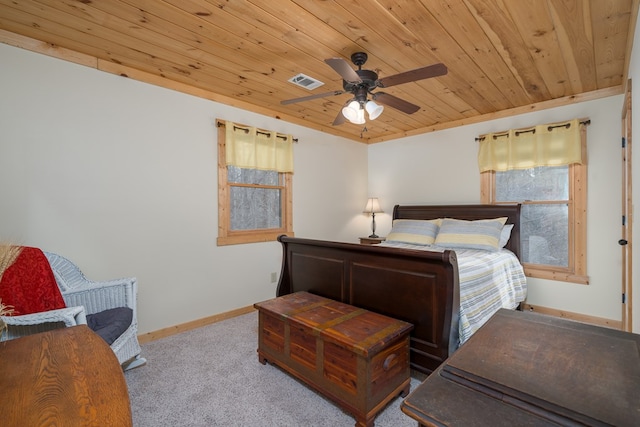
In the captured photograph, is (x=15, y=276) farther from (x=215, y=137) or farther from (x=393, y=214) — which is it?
(x=393, y=214)

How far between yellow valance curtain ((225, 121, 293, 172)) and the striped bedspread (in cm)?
214

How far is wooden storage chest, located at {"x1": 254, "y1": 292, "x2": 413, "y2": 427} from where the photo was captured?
1.73 meters

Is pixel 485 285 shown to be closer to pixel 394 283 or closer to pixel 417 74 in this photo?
pixel 394 283

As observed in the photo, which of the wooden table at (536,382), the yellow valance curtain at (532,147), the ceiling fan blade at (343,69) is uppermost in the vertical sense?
the ceiling fan blade at (343,69)

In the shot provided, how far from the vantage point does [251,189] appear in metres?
3.80

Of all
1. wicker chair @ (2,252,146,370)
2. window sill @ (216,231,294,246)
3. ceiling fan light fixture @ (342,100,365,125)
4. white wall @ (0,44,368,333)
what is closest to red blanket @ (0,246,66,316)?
wicker chair @ (2,252,146,370)

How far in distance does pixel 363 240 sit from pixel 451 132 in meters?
2.01

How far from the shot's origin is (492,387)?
2.05 ft

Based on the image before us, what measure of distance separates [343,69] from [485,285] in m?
2.02

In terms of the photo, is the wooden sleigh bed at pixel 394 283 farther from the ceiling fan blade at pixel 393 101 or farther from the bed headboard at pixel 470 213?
the bed headboard at pixel 470 213

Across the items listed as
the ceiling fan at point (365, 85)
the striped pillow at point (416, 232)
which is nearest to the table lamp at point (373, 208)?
the striped pillow at point (416, 232)

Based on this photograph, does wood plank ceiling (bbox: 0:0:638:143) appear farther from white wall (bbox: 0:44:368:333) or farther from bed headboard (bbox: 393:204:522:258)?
bed headboard (bbox: 393:204:522:258)

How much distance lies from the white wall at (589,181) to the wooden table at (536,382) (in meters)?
3.19

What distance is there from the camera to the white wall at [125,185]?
7.59ft
